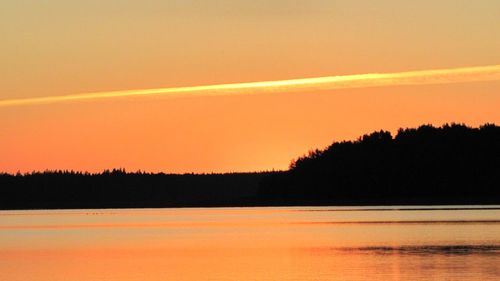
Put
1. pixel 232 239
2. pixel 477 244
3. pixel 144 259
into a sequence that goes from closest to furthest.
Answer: pixel 144 259, pixel 477 244, pixel 232 239

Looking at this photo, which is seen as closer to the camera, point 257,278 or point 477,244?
point 257,278

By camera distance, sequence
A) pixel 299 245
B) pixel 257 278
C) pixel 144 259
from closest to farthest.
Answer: pixel 257 278
pixel 144 259
pixel 299 245

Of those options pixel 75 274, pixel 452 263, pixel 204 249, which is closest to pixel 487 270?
pixel 452 263

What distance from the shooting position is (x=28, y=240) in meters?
96.2

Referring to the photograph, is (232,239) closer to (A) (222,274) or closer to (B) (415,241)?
(B) (415,241)

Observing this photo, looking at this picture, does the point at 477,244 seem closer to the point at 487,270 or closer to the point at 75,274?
the point at 487,270

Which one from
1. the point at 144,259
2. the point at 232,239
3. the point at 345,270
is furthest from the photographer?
the point at 232,239

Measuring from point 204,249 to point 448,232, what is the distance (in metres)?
23.3

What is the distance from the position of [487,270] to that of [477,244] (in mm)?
20582

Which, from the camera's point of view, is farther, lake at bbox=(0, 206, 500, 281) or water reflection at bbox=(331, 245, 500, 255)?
water reflection at bbox=(331, 245, 500, 255)

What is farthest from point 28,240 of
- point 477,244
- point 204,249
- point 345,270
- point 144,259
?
point 345,270

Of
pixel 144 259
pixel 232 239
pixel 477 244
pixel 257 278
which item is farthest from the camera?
pixel 232 239

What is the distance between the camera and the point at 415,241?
3253 inches

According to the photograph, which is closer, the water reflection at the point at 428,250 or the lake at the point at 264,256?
the lake at the point at 264,256
